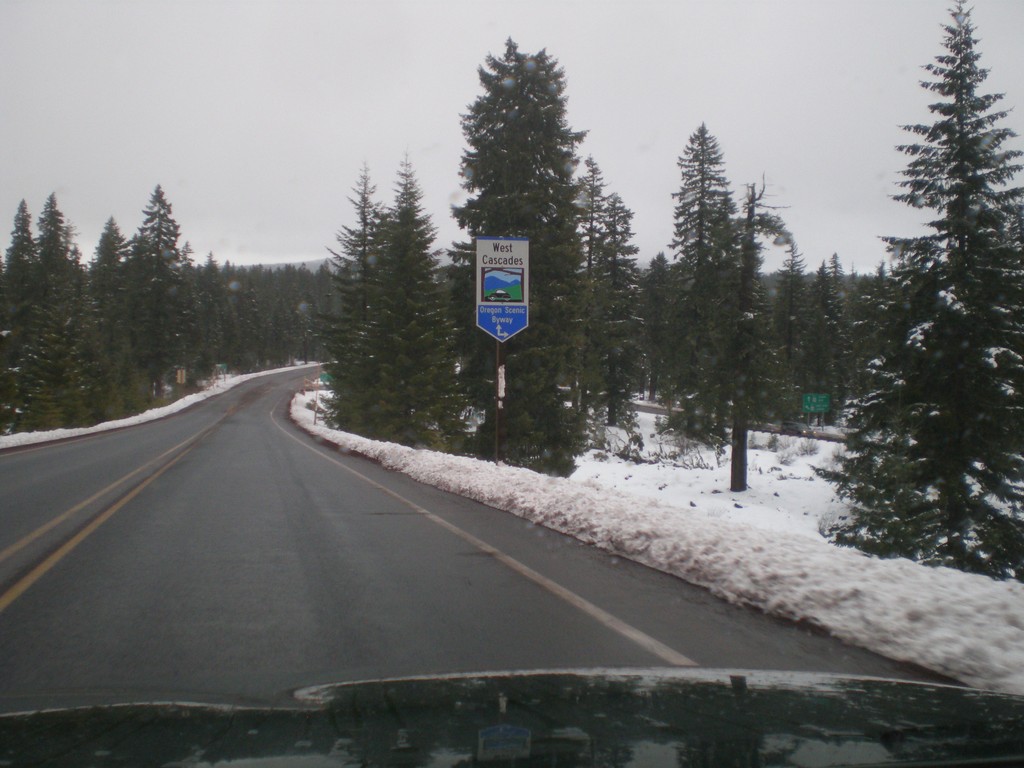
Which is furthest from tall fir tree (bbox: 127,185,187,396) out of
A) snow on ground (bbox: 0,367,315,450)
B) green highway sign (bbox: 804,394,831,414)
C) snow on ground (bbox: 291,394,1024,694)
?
snow on ground (bbox: 291,394,1024,694)

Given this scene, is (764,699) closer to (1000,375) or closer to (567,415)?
(1000,375)

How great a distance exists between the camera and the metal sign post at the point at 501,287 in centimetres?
1569

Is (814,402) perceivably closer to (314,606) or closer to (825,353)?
(825,353)

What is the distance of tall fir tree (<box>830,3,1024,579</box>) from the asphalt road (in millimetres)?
12713

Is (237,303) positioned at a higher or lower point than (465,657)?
higher

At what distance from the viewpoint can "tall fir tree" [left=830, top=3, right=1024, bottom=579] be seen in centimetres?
1759

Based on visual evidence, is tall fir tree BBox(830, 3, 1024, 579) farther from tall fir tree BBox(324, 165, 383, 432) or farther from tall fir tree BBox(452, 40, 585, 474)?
tall fir tree BBox(324, 165, 383, 432)

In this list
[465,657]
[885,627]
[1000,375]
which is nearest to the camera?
[465,657]

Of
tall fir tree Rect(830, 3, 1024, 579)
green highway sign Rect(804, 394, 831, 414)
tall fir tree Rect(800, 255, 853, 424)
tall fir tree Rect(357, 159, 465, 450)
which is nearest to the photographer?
tall fir tree Rect(830, 3, 1024, 579)

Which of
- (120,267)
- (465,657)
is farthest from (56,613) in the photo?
(120,267)

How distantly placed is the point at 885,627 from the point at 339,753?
393 centimetres

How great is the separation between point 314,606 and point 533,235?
19377 mm

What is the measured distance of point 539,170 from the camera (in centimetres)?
2428

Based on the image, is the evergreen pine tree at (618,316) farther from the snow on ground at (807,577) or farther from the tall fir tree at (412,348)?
the snow on ground at (807,577)
